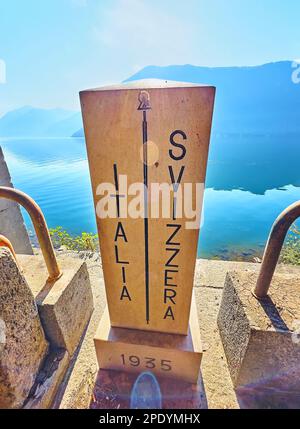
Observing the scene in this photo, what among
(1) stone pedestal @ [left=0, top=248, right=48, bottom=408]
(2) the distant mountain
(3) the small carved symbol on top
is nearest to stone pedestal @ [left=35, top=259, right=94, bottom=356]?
(1) stone pedestal @ [left=0, top=248, right=48, bottom=408]

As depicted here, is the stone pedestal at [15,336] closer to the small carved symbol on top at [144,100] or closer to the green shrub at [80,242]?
the small carved symbol on top at [144,100]

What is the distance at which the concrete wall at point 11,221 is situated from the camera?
284 centimetres

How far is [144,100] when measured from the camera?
1078 millimetres

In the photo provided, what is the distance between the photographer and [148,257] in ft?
5.07

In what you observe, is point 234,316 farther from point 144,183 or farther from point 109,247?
point 144,183

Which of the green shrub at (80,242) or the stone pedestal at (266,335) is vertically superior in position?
the stone pedestal at (266,335)

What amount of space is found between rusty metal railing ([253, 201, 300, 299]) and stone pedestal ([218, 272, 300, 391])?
0.11m

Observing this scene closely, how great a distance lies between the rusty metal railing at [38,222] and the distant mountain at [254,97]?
9656cm

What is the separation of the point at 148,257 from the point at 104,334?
2.91 ft

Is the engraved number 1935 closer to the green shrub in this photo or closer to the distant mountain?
the green shrub

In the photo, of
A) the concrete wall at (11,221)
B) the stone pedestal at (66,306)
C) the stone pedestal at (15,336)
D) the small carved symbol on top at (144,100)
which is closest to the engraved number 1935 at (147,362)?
the stone pedestal at (66,306)

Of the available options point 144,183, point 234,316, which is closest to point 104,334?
point 234,316

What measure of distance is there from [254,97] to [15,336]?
149 meters

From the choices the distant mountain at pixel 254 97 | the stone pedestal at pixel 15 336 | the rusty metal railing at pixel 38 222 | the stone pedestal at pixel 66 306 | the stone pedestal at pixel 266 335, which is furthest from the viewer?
the distant mountain at pixel 254 97
